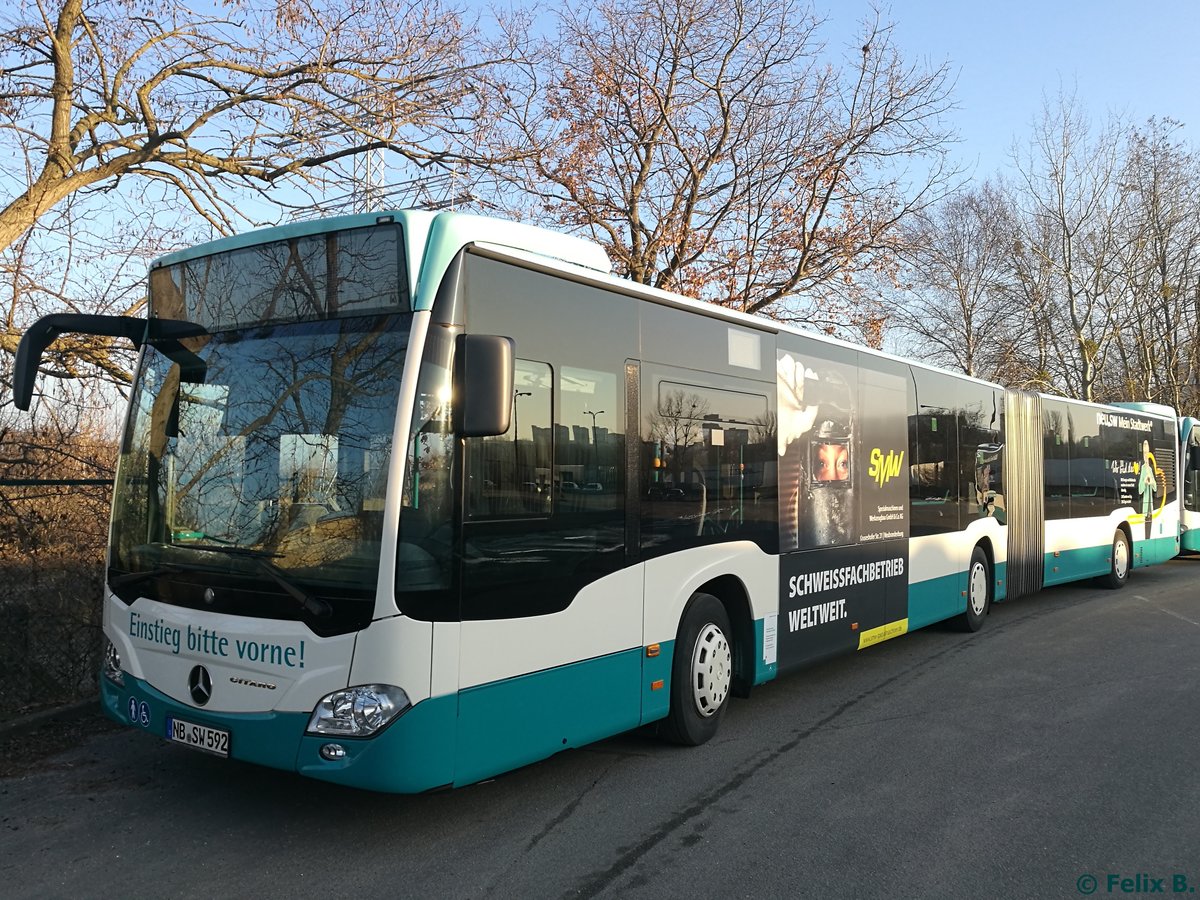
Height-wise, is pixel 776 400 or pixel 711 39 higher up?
pixel 711 39

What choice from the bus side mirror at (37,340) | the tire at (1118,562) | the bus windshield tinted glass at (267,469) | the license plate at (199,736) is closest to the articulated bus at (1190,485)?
the tire at (1118,562)

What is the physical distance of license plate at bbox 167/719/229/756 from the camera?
179 inches

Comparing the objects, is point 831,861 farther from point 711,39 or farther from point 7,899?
point 711,39

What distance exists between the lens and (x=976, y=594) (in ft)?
36.2

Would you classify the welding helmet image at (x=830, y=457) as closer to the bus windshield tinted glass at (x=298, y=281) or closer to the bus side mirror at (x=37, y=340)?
the bus windshield tinted glass at (x=298, y=281)

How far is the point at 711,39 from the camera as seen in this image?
15.4m

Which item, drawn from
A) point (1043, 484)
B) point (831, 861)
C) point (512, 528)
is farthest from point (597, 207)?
point (831, 861)

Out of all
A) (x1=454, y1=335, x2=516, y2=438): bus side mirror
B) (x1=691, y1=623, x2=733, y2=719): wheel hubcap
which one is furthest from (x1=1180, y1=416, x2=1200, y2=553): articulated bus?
(x1=454, y1=335, x2=516, y2=438): bus side mirror

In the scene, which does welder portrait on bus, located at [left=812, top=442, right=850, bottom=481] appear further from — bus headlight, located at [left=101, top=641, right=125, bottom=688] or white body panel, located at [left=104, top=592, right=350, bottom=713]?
bus headlight, located at [left=101, top=641, right=125, bottom=688]

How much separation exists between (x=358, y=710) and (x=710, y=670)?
111 inches

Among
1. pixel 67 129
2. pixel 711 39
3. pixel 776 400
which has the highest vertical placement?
pixel 711 39

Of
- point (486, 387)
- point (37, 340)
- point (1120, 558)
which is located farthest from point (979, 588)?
point (37, 340)

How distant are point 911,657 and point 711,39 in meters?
10.7
